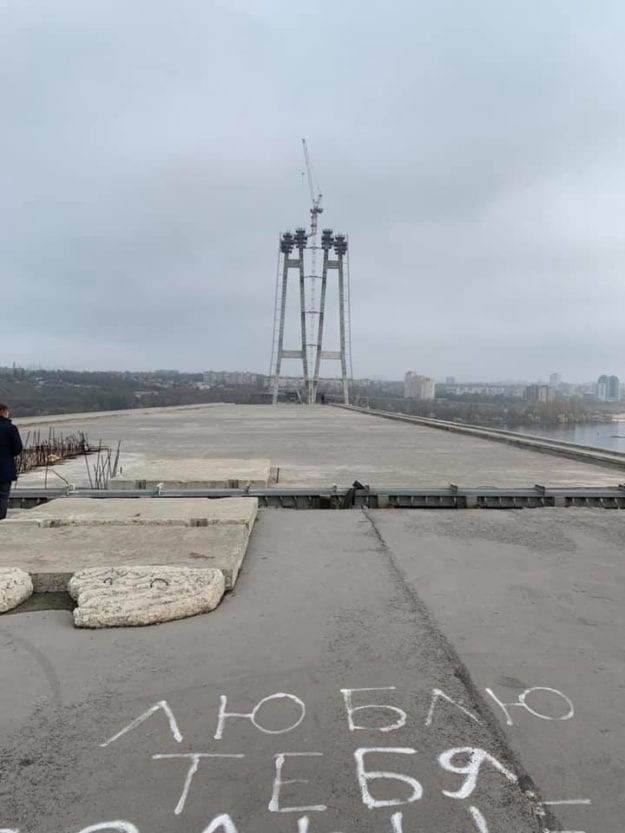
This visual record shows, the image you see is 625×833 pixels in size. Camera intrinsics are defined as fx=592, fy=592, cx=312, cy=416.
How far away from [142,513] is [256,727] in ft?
12.2

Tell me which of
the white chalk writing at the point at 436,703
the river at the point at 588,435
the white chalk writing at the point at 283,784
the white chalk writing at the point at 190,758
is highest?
the river at the point at 588,435

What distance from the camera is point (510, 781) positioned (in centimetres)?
229

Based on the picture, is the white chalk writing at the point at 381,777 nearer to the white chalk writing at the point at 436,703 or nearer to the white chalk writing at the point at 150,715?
the white chalk writing at the point at 436,703

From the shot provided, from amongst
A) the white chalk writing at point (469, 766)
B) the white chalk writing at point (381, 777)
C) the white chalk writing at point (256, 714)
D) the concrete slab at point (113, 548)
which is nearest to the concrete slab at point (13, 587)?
the concrete slab at point (113, 548)

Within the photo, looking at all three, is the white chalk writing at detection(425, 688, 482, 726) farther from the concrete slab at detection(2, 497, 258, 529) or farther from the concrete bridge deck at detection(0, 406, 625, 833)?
the concrete slab at detection(2, 497, 258, 529)

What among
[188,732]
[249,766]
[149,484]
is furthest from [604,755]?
[149,484]

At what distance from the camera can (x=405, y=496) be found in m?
7.61

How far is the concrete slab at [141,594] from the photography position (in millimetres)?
3746

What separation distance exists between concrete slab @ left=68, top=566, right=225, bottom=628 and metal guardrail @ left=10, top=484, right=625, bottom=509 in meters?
3.33

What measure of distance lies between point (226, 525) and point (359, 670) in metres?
2.71

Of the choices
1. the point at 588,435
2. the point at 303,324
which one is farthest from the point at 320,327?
the point at 588,435

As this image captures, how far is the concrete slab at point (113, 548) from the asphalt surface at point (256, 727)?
446mm

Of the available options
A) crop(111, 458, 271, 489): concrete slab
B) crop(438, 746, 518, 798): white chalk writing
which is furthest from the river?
crop(438, 746, 518, 798): white chalk writing

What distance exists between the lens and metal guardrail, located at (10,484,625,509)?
24.8 ft
